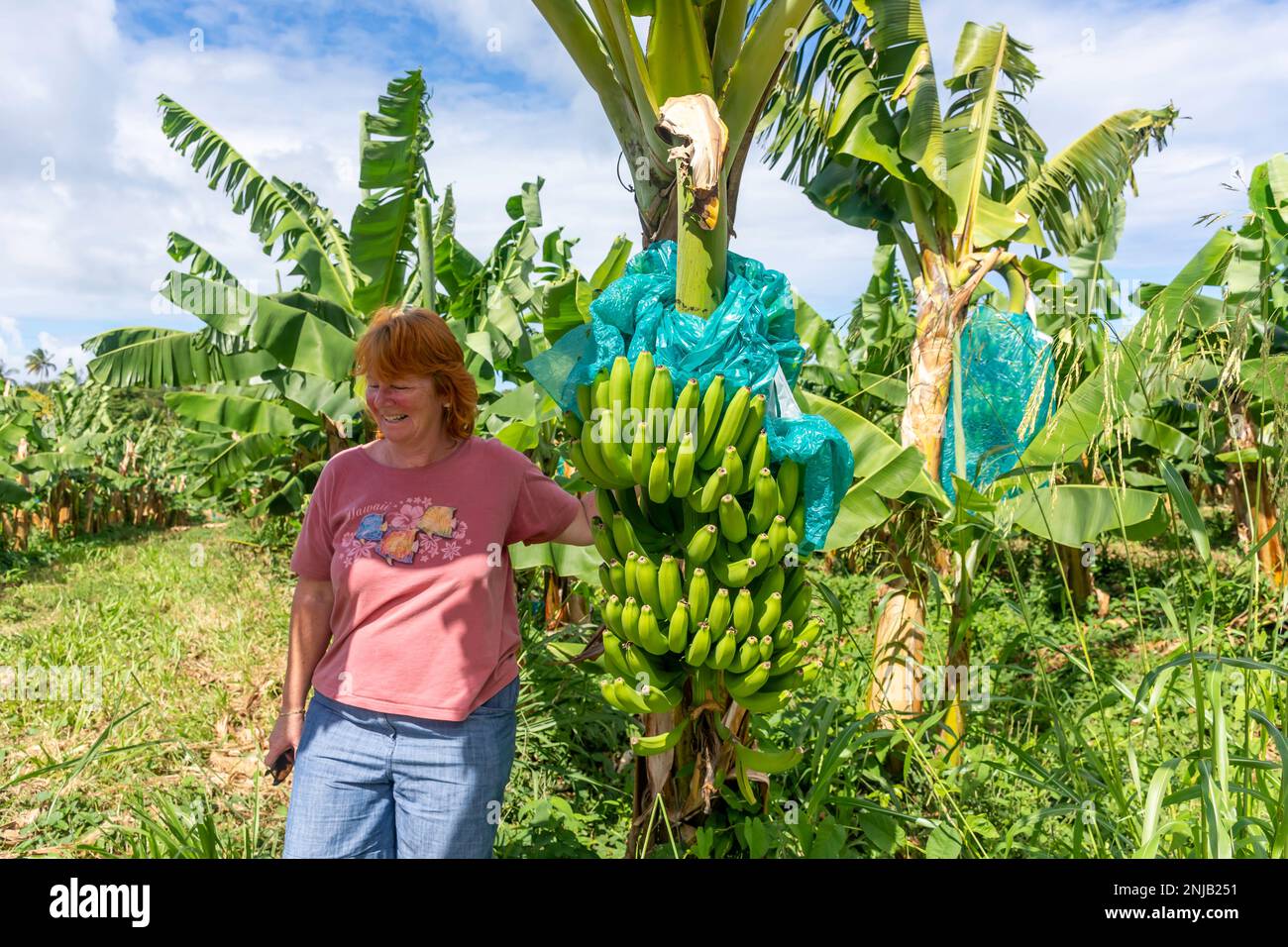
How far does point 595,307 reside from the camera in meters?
2.10

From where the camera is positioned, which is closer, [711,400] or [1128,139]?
[711,400]

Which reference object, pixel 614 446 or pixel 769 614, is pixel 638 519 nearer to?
pixel 614 446

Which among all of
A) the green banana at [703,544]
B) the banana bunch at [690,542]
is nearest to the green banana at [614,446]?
the banana bunch at [690,542]

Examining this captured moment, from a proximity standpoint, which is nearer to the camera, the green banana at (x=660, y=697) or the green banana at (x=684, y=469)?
the green banana at (x=684, y=469)

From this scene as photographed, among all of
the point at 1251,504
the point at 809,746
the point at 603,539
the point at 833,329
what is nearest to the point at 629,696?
the point at 603,539

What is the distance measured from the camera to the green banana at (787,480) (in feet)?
6.85

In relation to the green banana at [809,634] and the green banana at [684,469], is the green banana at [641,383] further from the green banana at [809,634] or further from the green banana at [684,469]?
the green banana at [809,634]

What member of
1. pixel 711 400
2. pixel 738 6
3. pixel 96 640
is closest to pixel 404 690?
pixel 711 400

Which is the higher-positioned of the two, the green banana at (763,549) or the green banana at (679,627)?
the green banana at (763,549)

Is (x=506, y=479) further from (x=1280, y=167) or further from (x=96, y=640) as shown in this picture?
(x=1280, y=167)

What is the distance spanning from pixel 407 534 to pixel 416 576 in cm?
10

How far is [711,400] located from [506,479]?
0.53 meters

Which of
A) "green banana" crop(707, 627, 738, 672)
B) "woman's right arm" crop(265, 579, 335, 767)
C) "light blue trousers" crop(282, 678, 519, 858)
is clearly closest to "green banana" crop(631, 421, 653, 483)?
"green banana" crop(707, 627, 738, 672)

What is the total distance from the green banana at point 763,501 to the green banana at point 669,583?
0.23 m
